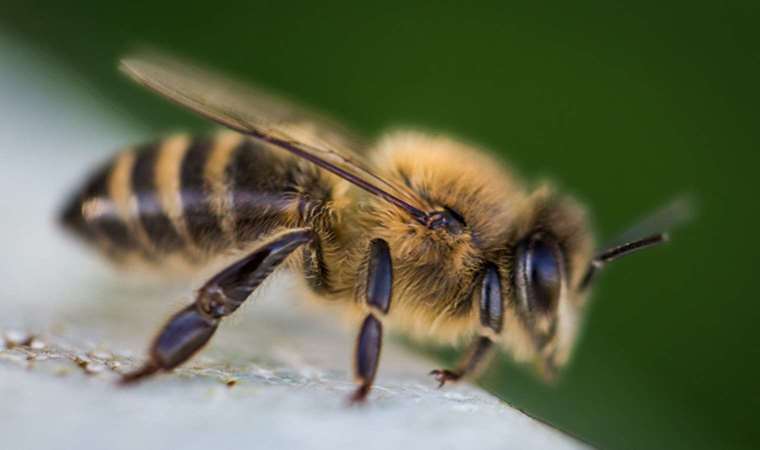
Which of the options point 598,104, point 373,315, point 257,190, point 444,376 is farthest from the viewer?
point 598,104

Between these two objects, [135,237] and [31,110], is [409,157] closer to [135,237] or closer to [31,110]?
[135,237]

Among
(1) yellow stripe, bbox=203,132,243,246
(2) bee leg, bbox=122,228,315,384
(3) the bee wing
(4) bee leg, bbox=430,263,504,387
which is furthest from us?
(1) yellow stripe, bbox=203,132,243,246

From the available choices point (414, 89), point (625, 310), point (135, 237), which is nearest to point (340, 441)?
point (135, 237)

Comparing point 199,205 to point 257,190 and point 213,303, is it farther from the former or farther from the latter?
point 213,303

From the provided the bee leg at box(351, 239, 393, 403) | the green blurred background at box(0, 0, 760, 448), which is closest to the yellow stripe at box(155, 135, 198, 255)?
the bee leg at box(351, 239, 393, 403)

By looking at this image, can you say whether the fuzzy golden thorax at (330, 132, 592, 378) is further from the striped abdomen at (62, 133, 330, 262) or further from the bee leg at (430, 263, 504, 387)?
the striped abdomen at (62, 133, 330, 262)

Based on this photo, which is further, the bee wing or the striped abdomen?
the striped abdomen

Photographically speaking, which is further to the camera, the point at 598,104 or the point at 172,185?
the point at 598,104

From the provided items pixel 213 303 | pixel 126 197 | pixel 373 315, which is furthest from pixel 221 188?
pixel 373 315
